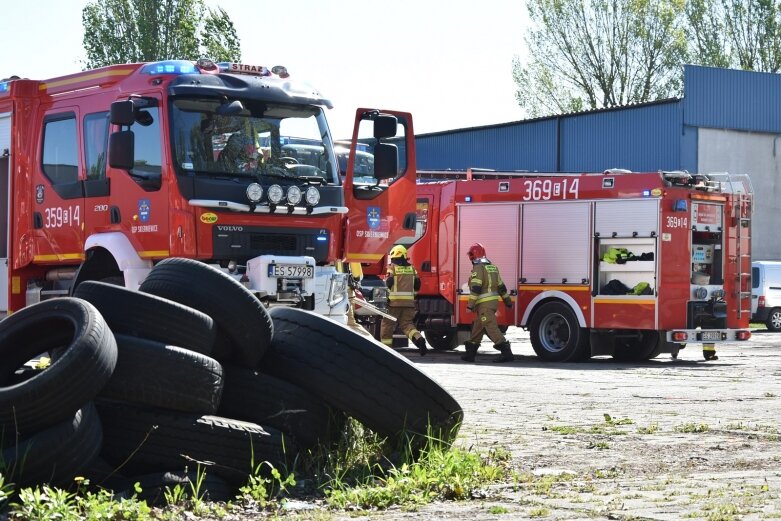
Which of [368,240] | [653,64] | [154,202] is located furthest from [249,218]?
[653,64]

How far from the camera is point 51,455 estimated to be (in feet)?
19.1

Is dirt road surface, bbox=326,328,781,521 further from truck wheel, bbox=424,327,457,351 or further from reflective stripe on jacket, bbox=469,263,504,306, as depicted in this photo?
truck wheel, bbox=424,327,457,351

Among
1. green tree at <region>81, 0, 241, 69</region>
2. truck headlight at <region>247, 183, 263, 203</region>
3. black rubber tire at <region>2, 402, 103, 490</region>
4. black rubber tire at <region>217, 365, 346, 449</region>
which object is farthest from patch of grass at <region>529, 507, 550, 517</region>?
green tree at <region>81, 0, 241, 69</region>

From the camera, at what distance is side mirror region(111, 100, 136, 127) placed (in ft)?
40.0

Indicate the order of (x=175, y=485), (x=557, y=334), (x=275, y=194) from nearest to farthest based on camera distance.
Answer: (x=175, y=485)
(x=275, y=194)
(x=557, y=334)

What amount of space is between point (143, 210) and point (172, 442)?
6.60 m

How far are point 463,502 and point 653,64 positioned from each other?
5324 cm

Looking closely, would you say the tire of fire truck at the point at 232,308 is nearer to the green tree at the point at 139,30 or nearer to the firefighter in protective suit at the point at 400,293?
the firefighter in protective suit at the point at 400,293

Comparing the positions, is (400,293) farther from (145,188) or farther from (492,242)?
(145,188)

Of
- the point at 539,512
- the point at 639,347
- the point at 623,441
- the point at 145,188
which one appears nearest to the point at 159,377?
the point at 539,512

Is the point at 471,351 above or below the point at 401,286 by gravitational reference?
below

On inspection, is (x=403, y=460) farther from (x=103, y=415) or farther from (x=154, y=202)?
(x=154, y=202)

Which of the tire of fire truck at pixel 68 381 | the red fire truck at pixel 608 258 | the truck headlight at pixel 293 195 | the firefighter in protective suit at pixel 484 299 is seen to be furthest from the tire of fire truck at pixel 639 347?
the tire of fire truck at pixel 68 381

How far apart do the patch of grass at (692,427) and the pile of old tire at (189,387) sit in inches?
98.4
